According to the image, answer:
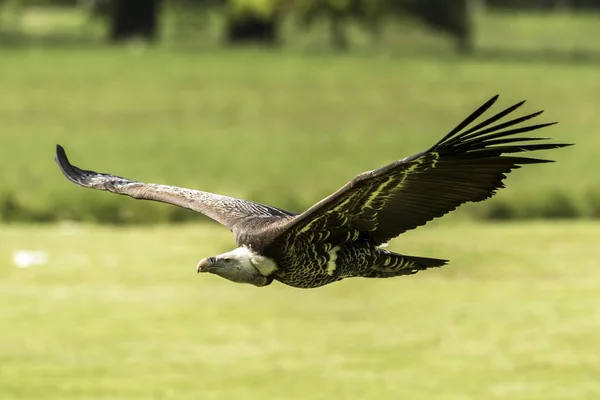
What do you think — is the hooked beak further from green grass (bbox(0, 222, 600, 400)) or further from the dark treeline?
the dark treeline

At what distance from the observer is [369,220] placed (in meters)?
9.77

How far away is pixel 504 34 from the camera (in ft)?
202

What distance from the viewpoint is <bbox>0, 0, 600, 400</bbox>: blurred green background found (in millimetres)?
18688

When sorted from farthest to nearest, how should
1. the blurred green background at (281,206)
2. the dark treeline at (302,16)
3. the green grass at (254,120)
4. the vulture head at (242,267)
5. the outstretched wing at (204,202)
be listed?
the dark treeline at (302,16) < the green grass at (254,120) < the blurred green background at (281,206) < the outstretched wing at (204,202) < the vulture head at (242,267)

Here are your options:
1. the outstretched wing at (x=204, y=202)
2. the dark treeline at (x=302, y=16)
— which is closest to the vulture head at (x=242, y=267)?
the outstretched wing at (x=204, y=202)

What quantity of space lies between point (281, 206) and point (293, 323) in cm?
752

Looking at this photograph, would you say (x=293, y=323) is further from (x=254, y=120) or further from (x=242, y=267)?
(x=254, y=120)

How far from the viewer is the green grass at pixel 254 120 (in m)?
30.5

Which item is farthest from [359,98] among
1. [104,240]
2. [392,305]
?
[392,305]

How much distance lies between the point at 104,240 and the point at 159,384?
8.83 m

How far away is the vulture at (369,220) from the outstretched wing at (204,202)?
1.0 inches

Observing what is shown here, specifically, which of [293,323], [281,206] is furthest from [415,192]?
[281,206]

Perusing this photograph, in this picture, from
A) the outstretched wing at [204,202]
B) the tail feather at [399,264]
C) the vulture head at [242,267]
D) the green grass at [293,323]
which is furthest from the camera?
the green grass at [293,323]

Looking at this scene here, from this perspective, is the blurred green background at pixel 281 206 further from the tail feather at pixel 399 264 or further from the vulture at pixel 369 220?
the vulture at pixel 369 220
